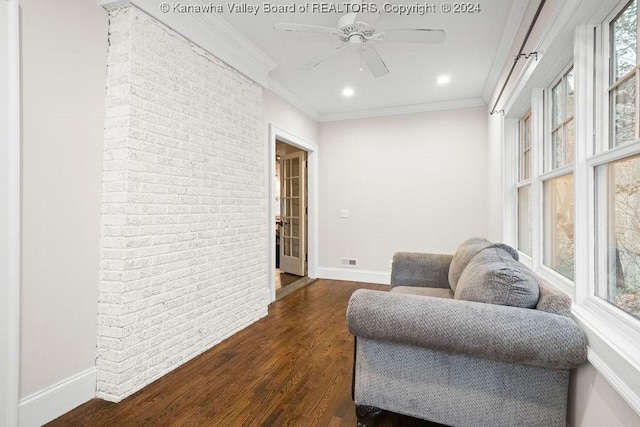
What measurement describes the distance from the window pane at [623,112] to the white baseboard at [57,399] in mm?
2926

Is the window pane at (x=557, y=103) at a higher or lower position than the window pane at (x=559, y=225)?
higher

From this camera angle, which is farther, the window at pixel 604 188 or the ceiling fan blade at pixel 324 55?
the ceiling fan blade at pixel 324 55

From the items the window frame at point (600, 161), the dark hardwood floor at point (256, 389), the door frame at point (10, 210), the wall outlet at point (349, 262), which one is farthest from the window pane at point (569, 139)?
the wall outlet at point (349, 262)

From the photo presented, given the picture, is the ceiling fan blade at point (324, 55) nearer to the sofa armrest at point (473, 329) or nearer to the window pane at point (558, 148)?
the window pane at point (558, 148)

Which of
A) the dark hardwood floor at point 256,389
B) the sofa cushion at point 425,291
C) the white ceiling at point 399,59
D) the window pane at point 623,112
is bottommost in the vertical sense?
the dark hardwood floor at point 256,389

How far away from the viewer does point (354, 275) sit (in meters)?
5.09

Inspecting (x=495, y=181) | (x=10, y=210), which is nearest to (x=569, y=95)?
(x=495, y=181)

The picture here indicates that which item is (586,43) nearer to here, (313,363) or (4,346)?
(313,363)

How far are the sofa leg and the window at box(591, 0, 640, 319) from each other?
45.0 inches

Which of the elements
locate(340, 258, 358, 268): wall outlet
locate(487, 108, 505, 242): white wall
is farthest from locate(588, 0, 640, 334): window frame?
locate(340, 258, 358, 268): wall outlet

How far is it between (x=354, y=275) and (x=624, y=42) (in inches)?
163

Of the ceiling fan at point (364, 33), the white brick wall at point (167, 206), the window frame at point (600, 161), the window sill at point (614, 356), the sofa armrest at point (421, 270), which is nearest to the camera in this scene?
the window sill at point (614, 356)

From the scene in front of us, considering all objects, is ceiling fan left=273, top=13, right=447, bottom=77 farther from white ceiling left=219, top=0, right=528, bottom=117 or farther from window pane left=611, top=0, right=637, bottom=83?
window pane left=611, top=0, right=637, bottom=83

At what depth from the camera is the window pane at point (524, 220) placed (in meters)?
2.88
